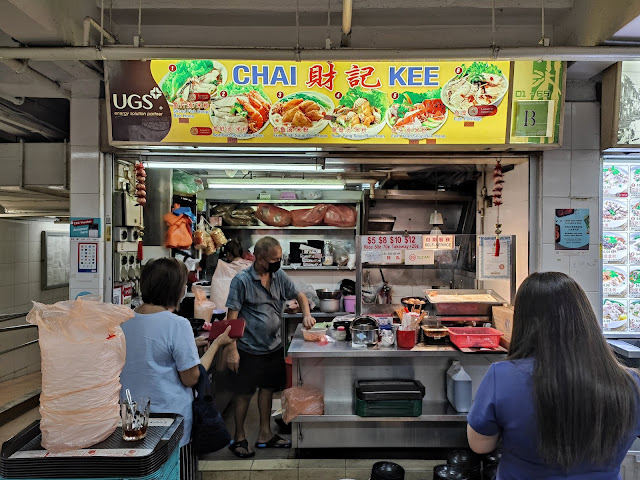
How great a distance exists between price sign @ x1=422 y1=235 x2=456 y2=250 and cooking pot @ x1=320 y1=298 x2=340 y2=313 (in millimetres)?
2139

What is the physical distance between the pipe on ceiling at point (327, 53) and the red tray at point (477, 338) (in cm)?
232

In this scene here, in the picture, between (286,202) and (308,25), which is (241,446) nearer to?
(308,25)

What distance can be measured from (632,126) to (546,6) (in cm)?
126

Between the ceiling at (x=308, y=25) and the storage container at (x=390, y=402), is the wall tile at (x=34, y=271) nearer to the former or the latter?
the ceiling at (x=308, y=25)

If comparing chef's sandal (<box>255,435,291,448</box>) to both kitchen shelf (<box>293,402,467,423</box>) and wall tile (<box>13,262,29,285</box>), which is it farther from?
wall tile (<box>13,262,29,285</box>)

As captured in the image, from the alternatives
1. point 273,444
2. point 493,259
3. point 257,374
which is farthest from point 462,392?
point 257,374

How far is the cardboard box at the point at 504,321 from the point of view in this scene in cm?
436

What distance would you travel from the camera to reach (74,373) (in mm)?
1856

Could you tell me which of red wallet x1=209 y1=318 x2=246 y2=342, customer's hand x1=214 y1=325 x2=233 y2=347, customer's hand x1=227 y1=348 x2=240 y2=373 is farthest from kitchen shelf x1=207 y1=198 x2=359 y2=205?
customer's hand x1=214 y1=325 x2=233 y2=347

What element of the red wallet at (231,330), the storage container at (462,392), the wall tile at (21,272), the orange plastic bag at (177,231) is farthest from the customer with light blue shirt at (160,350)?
the wall tile at (21,272)

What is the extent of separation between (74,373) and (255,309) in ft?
8.97

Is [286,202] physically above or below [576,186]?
above

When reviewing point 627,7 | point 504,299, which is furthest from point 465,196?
point 627,7

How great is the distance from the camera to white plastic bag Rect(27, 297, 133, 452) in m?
1.85
